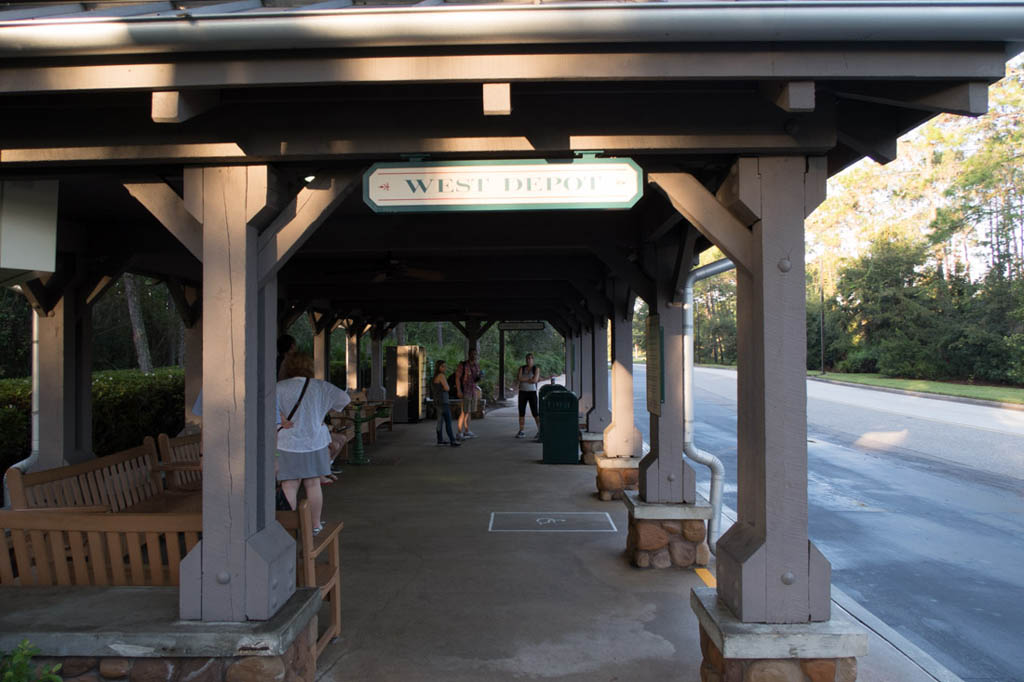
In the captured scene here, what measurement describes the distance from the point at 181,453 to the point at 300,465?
239cm

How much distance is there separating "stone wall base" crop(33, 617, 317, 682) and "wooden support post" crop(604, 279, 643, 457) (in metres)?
5.60

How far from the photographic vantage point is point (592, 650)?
4.20m

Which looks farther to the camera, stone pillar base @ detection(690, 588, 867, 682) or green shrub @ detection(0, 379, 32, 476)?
green shrub @ detection(0, 379, 32, 476)

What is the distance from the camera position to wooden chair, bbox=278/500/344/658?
3.88 metres

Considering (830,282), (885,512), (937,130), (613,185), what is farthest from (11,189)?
(830,282)

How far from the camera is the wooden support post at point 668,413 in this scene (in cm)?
574

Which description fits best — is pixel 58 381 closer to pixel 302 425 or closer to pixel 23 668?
pixel 302 425

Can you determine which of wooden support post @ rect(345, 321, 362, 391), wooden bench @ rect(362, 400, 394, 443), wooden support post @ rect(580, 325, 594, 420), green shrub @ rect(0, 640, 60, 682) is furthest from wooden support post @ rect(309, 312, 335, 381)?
green shrub @ rect(0, 640, 60, 682)

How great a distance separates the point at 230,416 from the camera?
A: 335 cm

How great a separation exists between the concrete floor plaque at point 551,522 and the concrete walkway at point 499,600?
0.08 m

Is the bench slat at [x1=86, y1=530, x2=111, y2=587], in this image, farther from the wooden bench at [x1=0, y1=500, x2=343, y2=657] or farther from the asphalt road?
the asphalt road

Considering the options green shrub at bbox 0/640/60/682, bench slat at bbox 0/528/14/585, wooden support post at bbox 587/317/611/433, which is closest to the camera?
green shrub at bbox 0/640/60/682

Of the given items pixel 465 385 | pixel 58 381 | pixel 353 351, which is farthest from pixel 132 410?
pixel 353 351

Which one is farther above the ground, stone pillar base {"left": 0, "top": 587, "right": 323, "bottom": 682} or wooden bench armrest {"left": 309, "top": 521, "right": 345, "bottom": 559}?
wooden bench armrest {"left": 309, "top": 521, "right": 345, "bottom": 559}
